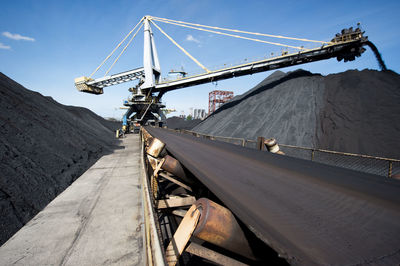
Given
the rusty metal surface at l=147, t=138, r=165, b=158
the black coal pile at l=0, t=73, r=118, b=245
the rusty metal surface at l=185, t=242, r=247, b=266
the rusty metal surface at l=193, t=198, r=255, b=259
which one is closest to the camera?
the rusty metal surface at l=193, t=198, r=255, b=259

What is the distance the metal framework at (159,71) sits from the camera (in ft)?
58.0

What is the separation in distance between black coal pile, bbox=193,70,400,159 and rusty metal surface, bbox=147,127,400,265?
10.6m

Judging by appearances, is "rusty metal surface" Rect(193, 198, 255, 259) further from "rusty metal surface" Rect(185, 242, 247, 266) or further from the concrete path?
the concrete path

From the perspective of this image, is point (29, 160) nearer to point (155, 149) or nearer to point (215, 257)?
point (155, 149)

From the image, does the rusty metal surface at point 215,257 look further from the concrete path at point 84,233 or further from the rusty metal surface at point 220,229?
the concrete path at point 84,233

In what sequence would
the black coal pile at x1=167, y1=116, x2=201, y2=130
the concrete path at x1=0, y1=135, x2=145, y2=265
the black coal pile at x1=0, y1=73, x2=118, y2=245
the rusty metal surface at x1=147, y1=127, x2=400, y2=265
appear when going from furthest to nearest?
the black coal pile at x1=167, y1=116, x2=201, y2=130
the black coal pile at x1=0, y1=73, x2=118, y2=245
the concrete path at x1=0, y1=135, x2=145, y2=265
the rusty metal surface at x1=147, y1=127, x2=400, y2=265

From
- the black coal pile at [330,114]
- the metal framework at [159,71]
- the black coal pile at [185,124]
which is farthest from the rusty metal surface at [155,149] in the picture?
the black coal pile at [185,124]

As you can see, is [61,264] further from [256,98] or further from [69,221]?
[256,98]

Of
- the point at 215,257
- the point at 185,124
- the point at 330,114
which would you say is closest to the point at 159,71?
the point at 185,124

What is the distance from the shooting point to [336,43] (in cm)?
1744

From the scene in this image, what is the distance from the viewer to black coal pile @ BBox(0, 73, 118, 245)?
15.0ft

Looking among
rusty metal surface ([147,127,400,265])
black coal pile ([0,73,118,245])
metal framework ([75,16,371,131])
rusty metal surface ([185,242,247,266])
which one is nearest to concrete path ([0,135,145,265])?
black coal pile ([0,73,118,245])

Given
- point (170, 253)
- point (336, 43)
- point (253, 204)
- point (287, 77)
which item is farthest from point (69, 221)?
point (336, 43)

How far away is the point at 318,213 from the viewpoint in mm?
1309
